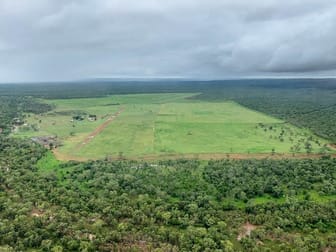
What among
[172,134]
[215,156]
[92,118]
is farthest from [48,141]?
[215,156]

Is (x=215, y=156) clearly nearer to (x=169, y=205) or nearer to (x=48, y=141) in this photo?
(x=169, y=205)

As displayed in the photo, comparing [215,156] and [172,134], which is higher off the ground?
[172,134]

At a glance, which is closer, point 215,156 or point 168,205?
point 168,205

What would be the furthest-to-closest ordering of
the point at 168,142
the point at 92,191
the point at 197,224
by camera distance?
the point at 168,142, the point at 92,191, the point at 197,224

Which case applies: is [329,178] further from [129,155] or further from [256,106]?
[256,106]

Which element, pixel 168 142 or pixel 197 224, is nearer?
pixel 197 224

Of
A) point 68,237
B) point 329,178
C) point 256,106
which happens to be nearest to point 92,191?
A: point 68,237
